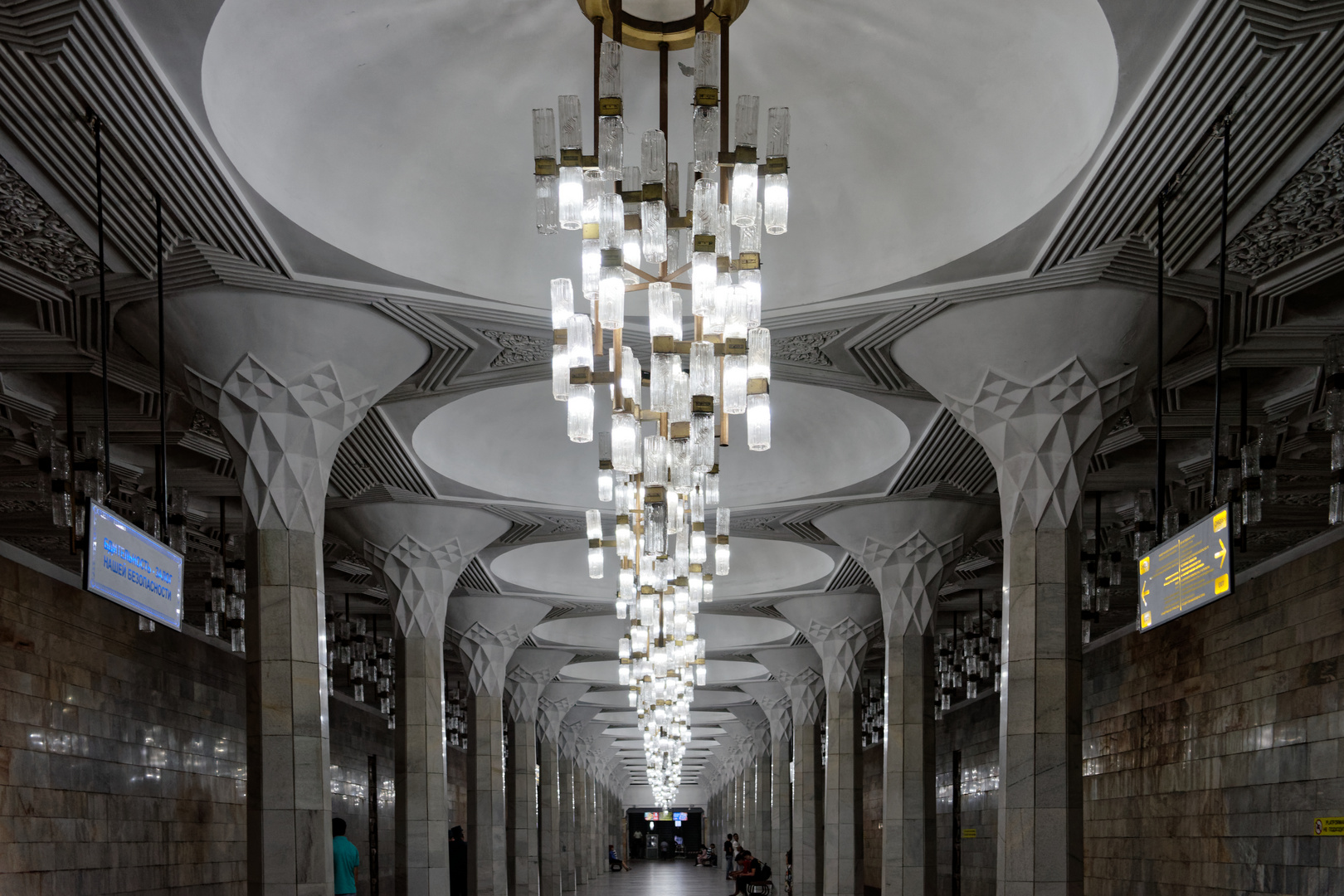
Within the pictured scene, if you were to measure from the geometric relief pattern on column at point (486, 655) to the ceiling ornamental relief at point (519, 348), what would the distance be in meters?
12.6

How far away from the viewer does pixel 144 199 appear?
8.51m

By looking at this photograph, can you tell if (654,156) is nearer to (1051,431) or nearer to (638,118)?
(638,118)

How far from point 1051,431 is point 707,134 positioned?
616 cm

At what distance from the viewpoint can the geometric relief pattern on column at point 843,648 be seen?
24266mm

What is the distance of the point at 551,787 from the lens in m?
35.2

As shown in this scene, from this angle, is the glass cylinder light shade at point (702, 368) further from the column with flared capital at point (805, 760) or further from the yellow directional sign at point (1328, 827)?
the column with flared capital at point (805, 760)

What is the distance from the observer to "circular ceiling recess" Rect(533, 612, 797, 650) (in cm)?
2942

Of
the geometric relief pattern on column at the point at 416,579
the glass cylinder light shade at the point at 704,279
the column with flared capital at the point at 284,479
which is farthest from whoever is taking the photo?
the geometric relief pattern on column at the point at 416,579

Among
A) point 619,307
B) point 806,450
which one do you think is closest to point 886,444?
point 806,450

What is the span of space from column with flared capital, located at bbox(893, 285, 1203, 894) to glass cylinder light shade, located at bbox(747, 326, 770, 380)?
137 inches

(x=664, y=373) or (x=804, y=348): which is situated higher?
(x=804, y=348)

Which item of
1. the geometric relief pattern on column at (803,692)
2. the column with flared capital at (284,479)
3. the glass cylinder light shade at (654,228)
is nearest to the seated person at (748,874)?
the geometric relief pattern on column at (803,692)

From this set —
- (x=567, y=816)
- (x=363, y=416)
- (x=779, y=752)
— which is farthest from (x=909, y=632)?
(x=567, y=816)

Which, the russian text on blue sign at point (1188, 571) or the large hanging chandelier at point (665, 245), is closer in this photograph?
the large hanging chandelier at point (665, 245)
